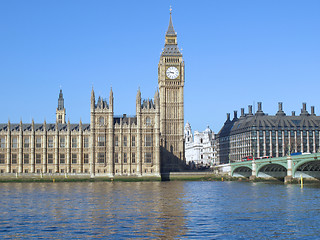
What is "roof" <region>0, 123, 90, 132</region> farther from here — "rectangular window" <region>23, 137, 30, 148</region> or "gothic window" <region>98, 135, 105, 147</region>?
"gothic window" <region>98, 135, 105, 147</region>

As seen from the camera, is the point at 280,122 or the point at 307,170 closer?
the point at 307,170

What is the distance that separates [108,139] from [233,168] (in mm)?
32864

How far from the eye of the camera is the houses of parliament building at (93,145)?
130125mm

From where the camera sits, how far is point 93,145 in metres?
130

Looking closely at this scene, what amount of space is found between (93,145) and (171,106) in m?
31.5

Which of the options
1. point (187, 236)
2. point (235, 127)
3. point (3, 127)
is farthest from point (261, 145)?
point (187, 236)

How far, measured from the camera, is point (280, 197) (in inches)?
2800

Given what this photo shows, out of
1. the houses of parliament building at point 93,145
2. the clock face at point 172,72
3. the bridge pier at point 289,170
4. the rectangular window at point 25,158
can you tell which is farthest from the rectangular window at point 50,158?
the bridge pier at point 289,170

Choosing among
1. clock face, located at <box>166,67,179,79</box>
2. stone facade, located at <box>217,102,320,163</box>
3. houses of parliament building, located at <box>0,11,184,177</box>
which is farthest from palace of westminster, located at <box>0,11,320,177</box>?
stone facade, located at <box>217,102,320,163</box>

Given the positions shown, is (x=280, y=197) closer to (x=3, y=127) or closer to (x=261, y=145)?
(x=3, y=127)

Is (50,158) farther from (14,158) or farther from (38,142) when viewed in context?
(14,158)

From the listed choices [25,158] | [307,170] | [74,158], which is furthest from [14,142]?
[307,170]

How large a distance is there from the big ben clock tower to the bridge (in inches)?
736

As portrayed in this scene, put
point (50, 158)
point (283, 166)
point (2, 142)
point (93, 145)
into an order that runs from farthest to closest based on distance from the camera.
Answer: point (50, 158) → point (2, 142) → point (93, 145) → point (283, 166)
